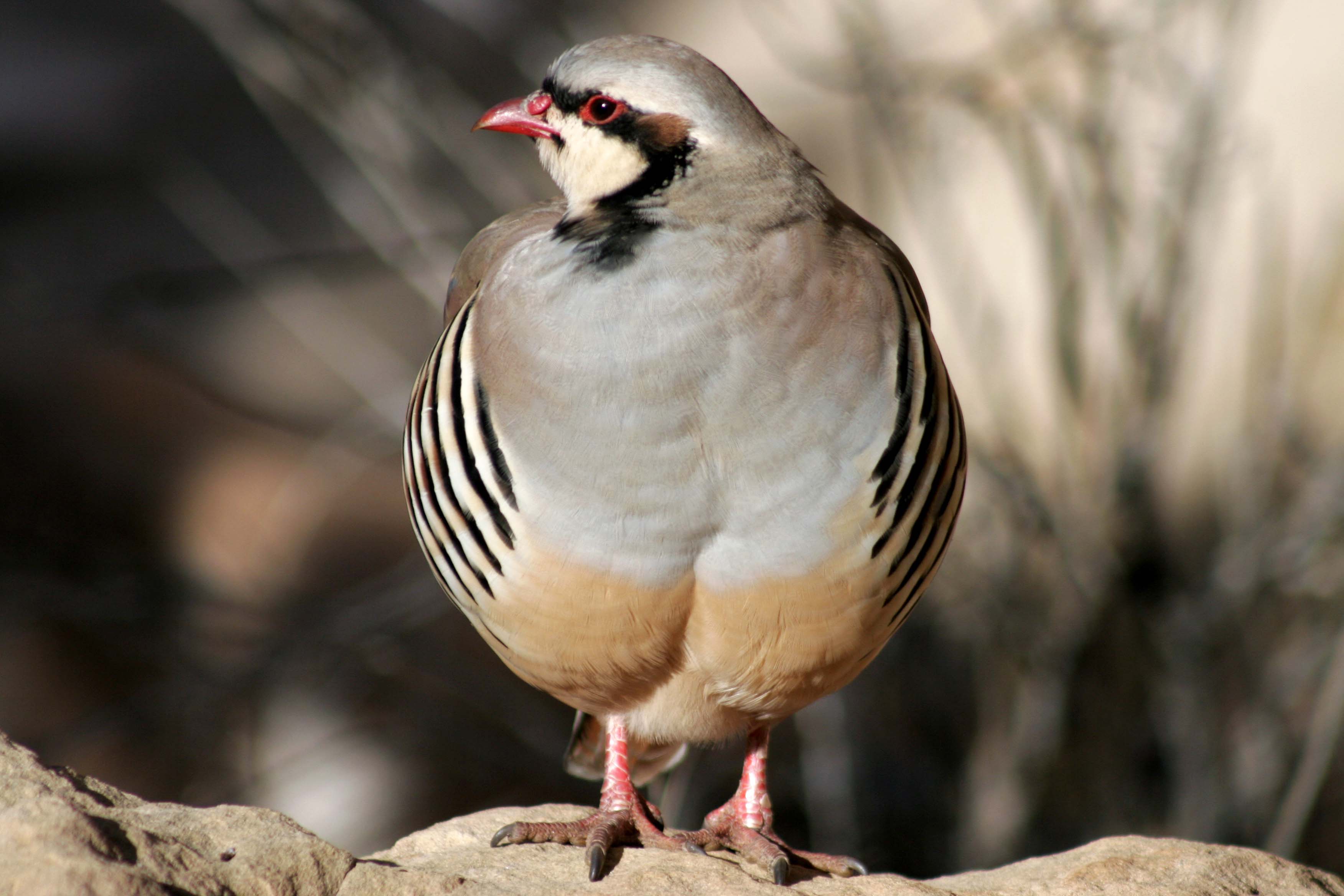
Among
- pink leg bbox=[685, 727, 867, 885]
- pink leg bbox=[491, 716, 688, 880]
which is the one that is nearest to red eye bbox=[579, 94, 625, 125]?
pink leg bbox=[491, 716, 688, 880]

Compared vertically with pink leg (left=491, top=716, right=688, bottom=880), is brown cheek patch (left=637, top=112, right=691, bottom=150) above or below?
above

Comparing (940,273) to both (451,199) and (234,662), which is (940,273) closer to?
→ (451,199)

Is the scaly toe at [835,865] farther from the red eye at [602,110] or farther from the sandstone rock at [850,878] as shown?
the red eye at [602,110]

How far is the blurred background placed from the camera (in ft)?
16.4

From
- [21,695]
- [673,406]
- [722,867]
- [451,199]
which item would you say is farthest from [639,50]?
[21,695]

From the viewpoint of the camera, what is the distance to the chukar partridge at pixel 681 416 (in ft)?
7.17

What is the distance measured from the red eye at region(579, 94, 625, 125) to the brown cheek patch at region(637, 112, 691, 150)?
5cm

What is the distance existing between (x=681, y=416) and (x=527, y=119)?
25.5 inches

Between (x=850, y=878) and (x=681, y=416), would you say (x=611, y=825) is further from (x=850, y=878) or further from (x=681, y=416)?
(x=681, y=416)

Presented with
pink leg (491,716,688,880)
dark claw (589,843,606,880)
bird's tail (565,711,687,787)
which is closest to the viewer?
dark claw (589,843,606,880)

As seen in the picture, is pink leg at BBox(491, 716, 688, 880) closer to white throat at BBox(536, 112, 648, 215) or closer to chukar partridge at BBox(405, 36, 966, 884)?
chukar partridge at BBox(405, 36, 966, 884)

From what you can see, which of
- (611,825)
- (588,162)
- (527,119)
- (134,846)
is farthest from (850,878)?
(527,119)

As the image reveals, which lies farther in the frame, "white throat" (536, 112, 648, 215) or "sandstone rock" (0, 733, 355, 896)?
"white throat" (536, 112, 648, 215)

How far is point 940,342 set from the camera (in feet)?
18.4
